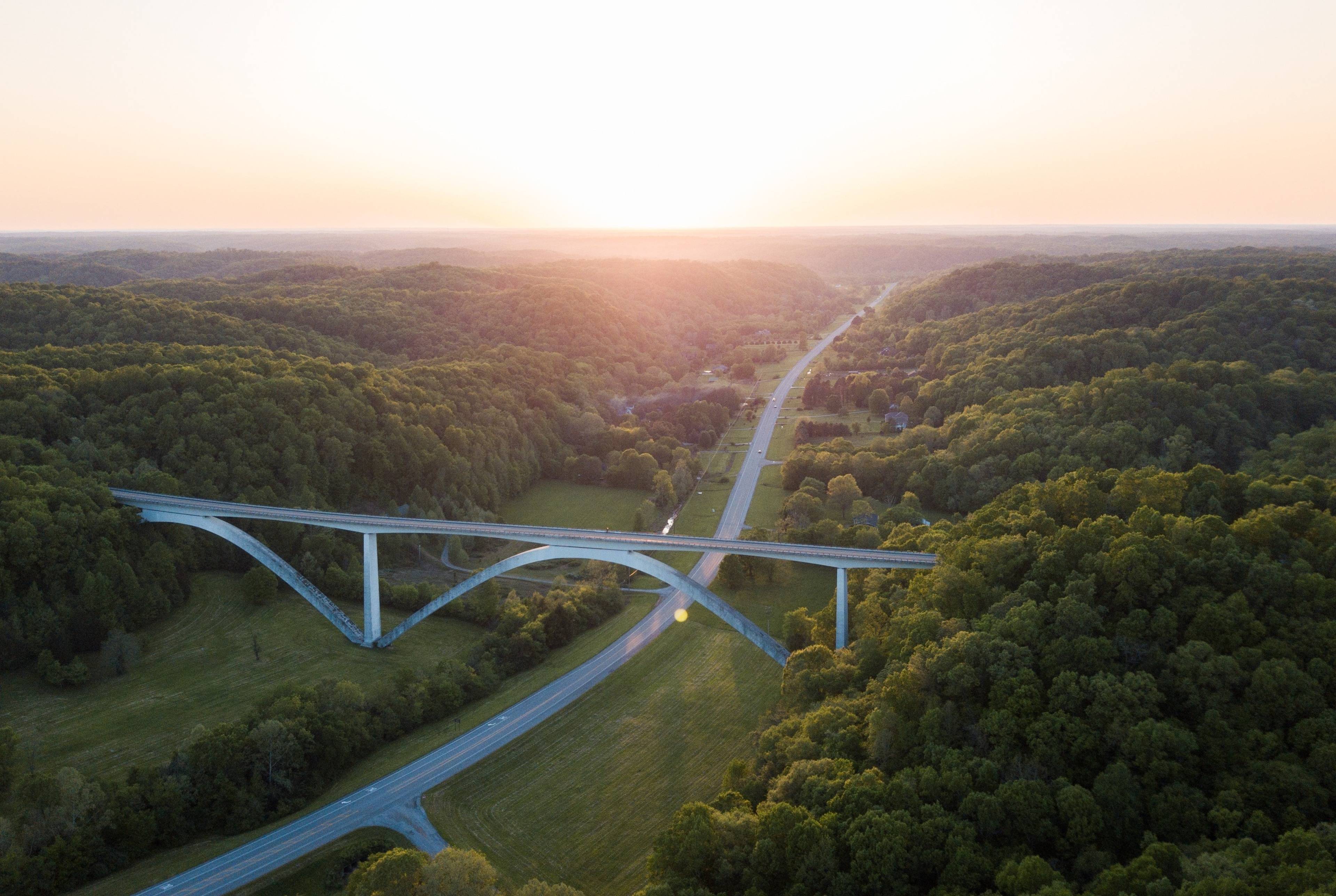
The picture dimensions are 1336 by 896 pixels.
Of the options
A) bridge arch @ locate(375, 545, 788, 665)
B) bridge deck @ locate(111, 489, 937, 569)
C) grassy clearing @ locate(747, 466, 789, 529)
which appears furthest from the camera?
grassy clearing @ locate(747, 466, 789, 529)

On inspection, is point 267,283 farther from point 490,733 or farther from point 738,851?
point 738,851

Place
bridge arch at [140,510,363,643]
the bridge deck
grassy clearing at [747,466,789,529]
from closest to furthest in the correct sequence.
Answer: the bridge deck → bridge arch at [140,510,363,643] → grassy clearing at [747,466,789,529]

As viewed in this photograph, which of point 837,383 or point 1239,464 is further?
point 837,383

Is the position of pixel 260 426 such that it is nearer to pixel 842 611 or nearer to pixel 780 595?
pixel 780 595

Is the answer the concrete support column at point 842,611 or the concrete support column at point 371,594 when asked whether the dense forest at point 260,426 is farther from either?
the concrete support column at point 842,611

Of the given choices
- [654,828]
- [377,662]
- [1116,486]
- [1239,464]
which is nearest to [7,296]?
[377,662]

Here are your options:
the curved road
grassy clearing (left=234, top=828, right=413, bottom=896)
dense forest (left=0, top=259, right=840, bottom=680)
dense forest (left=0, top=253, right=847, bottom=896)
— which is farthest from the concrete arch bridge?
grassy clearing (left=234, top=828, right=413, bottom=896)

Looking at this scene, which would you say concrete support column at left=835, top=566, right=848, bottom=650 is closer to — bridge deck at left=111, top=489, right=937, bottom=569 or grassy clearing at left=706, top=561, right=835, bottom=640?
bridge deck at left=111, top=489, right=937, bottom=569
